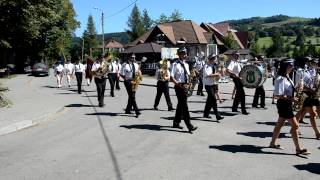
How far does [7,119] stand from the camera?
1411 cm

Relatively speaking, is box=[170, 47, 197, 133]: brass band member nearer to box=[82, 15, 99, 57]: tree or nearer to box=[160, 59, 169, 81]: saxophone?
box=[160, 59, 169, 81]: saxophone

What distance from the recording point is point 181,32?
243ft

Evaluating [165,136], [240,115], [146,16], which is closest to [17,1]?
[240,115]

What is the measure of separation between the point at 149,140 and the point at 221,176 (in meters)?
3.30

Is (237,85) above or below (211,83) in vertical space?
below

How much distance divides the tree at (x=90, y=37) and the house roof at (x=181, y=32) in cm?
4368

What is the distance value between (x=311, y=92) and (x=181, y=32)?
207 feet

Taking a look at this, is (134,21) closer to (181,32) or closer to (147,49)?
(181,32)

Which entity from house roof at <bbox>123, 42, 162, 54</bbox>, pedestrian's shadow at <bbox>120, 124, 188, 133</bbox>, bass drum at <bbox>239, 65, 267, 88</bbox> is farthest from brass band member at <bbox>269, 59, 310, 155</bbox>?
house roof at <bbox>123, 42, 162, 54</bbox>

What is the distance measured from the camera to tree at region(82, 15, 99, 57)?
13174 centimetres

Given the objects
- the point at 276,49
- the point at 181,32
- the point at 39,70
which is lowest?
the point at 39,70

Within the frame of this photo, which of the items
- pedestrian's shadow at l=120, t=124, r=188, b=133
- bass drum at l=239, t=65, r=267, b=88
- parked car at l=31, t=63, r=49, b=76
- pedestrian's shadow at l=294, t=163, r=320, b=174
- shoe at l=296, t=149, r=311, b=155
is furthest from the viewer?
parked car at l=31, t=63, r=49, b=76

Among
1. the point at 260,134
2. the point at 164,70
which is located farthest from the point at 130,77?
the point at 260,134

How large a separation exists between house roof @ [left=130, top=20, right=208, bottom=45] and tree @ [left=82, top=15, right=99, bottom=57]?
43.7 m
